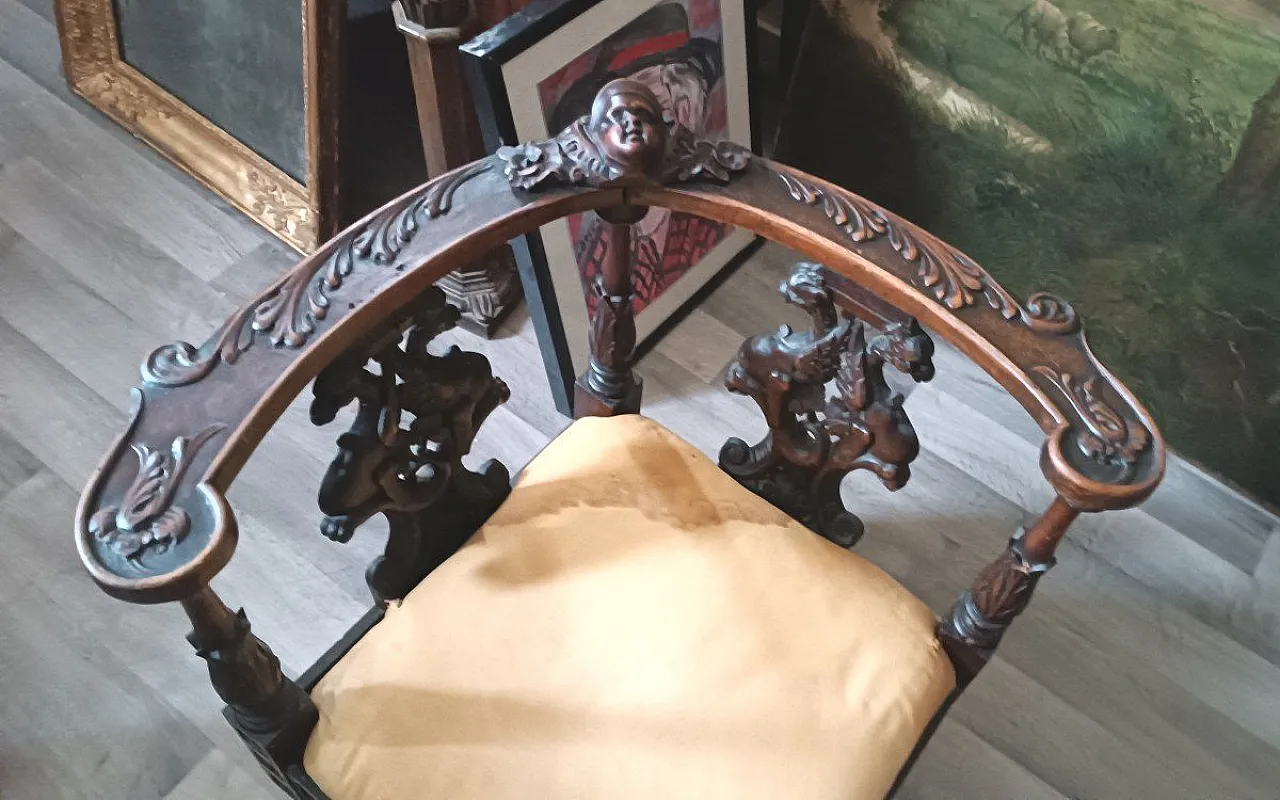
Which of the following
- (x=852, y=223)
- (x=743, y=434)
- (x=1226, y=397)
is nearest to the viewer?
(x=852, y=223)

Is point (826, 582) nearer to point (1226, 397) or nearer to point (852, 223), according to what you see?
point (852, 223)

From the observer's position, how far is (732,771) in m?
0.74

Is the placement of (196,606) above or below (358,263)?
below

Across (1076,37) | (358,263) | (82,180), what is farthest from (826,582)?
(82,180)

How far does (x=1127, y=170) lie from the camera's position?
127 cm

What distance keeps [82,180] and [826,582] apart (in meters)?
1.60

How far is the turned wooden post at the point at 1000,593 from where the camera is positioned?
0.67 m

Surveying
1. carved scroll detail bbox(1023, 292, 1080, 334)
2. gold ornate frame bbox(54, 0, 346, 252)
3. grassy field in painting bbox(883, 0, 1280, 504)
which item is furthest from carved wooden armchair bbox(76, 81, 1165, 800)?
gold ornate frame bbox(54, 0, 346, 252)

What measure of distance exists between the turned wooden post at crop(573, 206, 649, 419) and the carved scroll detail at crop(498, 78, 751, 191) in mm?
60

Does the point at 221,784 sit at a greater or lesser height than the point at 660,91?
lesser

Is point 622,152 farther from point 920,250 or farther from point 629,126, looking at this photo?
point 920,250

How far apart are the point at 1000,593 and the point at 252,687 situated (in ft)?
1.83

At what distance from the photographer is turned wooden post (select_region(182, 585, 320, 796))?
1.99 ft

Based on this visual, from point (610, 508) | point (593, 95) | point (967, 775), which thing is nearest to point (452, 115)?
point (593, 95)
